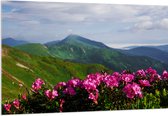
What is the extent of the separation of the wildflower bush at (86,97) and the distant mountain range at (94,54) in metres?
0.50

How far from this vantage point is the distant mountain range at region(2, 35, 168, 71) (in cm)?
690

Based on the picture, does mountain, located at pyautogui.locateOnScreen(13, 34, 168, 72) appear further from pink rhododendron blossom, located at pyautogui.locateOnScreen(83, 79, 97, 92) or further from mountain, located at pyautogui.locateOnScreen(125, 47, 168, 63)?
pink rhododendron blossom, located at pyautogui.locateOnScreen(83, 79, 97, 92)

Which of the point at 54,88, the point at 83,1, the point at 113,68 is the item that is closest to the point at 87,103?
the point at 54,88

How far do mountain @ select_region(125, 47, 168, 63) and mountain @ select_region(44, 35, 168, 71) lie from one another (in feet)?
0.22

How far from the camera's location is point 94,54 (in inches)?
283

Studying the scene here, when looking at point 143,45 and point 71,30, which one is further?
point 143,45

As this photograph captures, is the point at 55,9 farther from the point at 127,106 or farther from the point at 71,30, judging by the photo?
the point at 127,106

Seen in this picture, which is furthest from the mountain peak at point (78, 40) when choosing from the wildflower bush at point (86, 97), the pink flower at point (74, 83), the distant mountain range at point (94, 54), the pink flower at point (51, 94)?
the pink flower at point (51, 94)

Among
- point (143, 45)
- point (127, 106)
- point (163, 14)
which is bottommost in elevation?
point (127, 106)

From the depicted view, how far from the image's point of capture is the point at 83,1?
6.79m

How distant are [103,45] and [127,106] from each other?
3.55ft

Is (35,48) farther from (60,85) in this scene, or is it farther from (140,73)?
(140,73)

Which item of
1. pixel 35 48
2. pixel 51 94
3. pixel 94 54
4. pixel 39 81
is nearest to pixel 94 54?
pixel 94 54

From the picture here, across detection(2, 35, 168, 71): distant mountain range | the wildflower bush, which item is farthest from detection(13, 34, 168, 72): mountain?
the wildflower bush
